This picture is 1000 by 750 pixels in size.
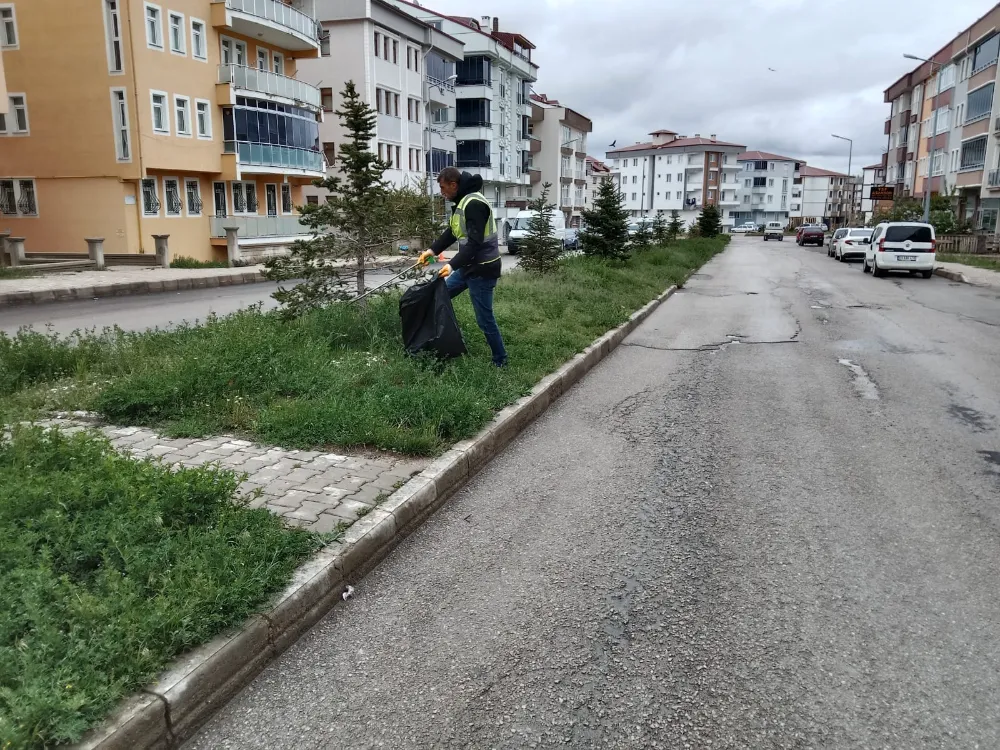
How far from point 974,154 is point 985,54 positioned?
5835mm

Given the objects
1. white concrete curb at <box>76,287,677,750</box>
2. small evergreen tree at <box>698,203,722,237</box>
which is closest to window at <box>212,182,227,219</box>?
white concrete curb at <box>76,287,677,750</box>

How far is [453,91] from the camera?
A: 57.8 m

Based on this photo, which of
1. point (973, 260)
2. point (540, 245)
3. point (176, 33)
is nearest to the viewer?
point (540, 245)

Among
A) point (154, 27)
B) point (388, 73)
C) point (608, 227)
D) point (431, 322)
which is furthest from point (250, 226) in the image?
point (431, 322)

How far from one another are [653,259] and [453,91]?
36.7 meters

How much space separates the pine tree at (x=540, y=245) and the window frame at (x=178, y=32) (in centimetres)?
1880

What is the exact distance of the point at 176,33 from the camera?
98.5ft

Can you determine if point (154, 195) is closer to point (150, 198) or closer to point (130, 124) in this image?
point (150, 198)

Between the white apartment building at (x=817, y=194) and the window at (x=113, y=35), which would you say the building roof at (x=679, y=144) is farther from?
the window at (x=113, y=35)

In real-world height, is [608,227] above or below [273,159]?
below

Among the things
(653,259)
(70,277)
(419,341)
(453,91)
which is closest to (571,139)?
(453,91)

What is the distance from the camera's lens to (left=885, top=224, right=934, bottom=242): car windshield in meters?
25.7

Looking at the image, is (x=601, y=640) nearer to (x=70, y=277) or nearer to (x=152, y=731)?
(x=152, y=731)

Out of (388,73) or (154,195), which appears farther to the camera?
(388,73)
